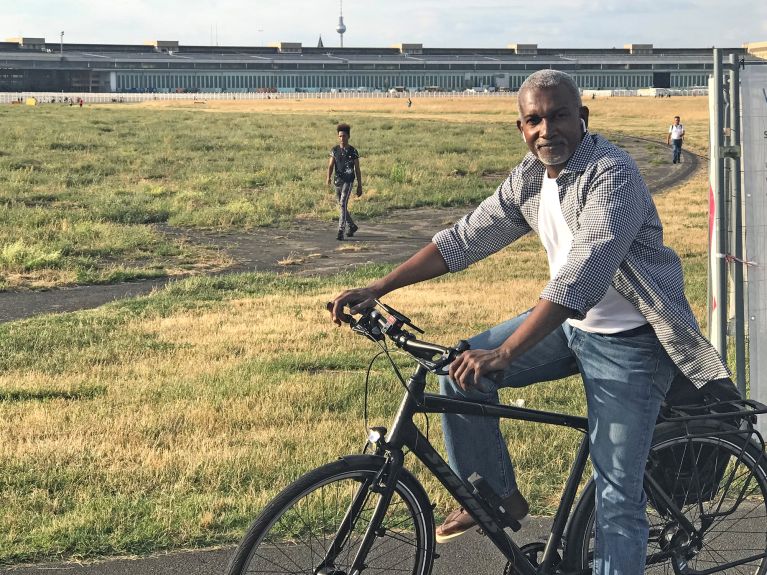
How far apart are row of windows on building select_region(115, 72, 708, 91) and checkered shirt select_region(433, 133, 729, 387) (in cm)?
17344

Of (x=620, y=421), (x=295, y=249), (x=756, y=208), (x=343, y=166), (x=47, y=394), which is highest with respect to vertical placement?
(x=343, y=166)

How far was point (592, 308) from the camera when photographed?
3383mm

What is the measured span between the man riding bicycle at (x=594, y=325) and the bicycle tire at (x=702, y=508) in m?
0.13

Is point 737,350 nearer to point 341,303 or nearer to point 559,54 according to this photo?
point 341,303

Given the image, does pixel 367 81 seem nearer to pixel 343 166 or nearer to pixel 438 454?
pixel 343 166

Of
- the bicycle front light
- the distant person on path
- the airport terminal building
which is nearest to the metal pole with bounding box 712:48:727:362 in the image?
the bicycle front light

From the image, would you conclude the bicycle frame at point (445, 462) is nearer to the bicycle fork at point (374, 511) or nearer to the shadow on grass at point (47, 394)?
the bicycle fork at point (374, 511)

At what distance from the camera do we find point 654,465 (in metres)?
3.56

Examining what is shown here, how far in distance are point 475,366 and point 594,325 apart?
565mm

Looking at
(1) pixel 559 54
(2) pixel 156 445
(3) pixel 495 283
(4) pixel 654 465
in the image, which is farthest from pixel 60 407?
(1) pixel 559 54

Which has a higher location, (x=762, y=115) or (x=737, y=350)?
(x=762, y=115)

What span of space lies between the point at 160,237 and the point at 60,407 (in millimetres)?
11890

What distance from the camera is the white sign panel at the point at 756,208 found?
5.43 metres

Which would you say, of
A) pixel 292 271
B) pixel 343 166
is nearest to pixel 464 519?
pixel 292 271
